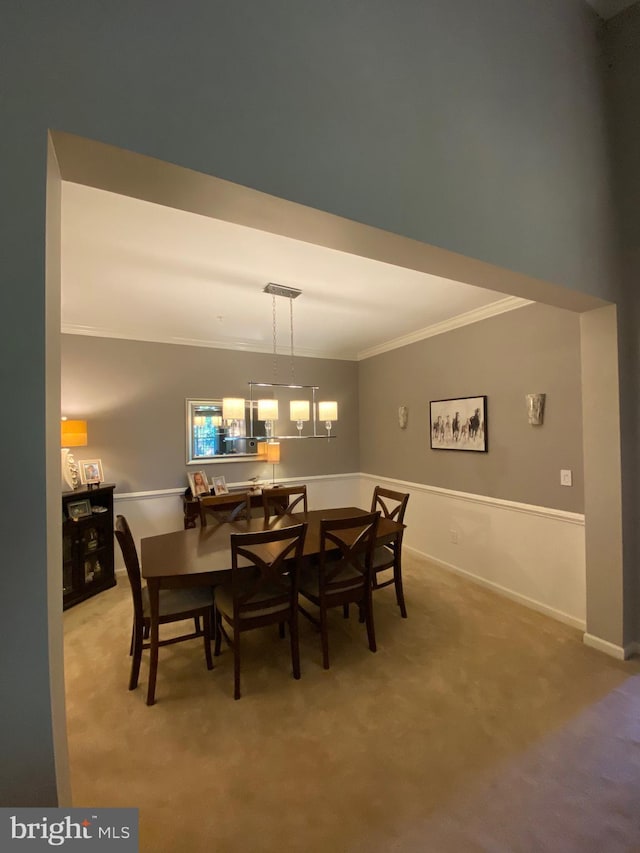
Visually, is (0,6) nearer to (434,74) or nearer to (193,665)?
(434,74)

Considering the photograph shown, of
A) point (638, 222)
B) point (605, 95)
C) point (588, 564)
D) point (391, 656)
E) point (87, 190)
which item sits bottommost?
point (391, 656)

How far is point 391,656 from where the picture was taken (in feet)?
7.54

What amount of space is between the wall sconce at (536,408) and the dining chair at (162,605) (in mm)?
2759

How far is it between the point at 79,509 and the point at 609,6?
5562mm

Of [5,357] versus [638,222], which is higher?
[638,222]

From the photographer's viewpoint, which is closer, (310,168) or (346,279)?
(310,168)

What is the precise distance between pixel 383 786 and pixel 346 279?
282 centimetres

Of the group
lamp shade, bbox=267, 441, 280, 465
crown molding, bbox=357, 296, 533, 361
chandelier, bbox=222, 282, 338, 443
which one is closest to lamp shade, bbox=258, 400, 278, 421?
chandelier, bbox=222, 282, 338, 443

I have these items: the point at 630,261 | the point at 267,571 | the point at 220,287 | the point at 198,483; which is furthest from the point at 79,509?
the point at 630,261

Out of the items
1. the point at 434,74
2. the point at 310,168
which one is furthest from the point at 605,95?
the point at 310,168

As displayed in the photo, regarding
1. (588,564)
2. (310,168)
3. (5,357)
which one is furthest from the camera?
(588,564)

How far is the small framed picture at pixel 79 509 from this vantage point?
3117mm

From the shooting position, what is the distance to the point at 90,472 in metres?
3.44

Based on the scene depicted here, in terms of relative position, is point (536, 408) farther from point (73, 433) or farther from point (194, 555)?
point (73, 433)
